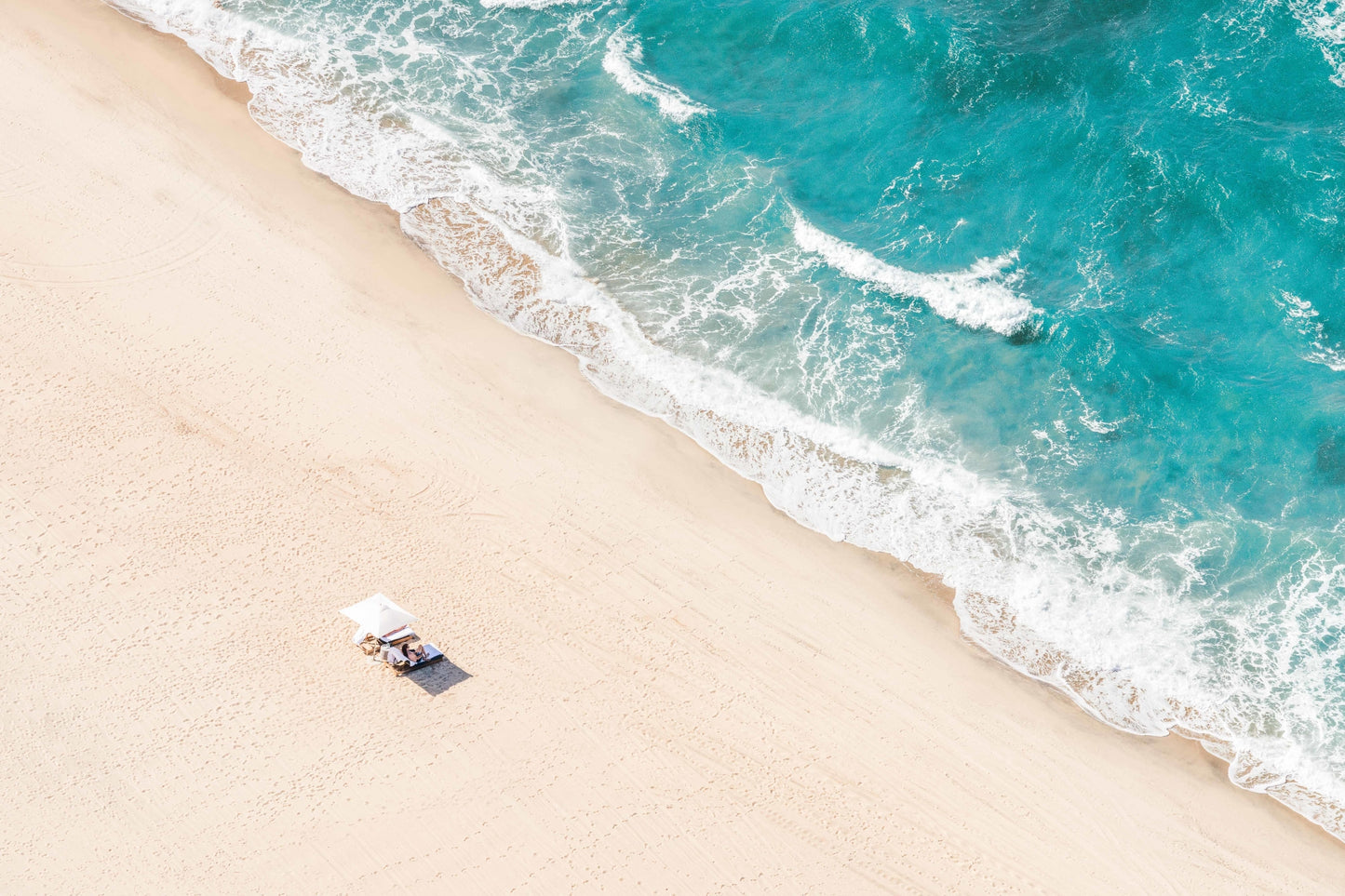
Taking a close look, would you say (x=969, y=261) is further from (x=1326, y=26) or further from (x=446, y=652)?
(x=446, y=652)

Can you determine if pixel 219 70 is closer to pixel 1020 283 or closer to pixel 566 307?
pixel 566 307

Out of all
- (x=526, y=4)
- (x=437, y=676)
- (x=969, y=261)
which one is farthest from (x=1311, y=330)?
(x=526, y=4)

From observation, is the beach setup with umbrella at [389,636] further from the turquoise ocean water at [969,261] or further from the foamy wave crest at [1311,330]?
the foamy wave crest at [1311,330]

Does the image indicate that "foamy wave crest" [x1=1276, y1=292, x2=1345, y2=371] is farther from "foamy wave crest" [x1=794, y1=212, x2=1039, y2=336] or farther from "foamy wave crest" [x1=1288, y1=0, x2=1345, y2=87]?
"foamy wave crest" [x1=1288, y1=0, x2=1345, y2=87]


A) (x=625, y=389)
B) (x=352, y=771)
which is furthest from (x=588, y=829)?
(x=625, y=389)

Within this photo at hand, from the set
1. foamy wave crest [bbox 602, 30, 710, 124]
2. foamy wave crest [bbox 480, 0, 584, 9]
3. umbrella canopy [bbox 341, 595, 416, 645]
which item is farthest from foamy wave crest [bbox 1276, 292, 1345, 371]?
foamy wave crest [bbox 480, 0, 584, 9]
